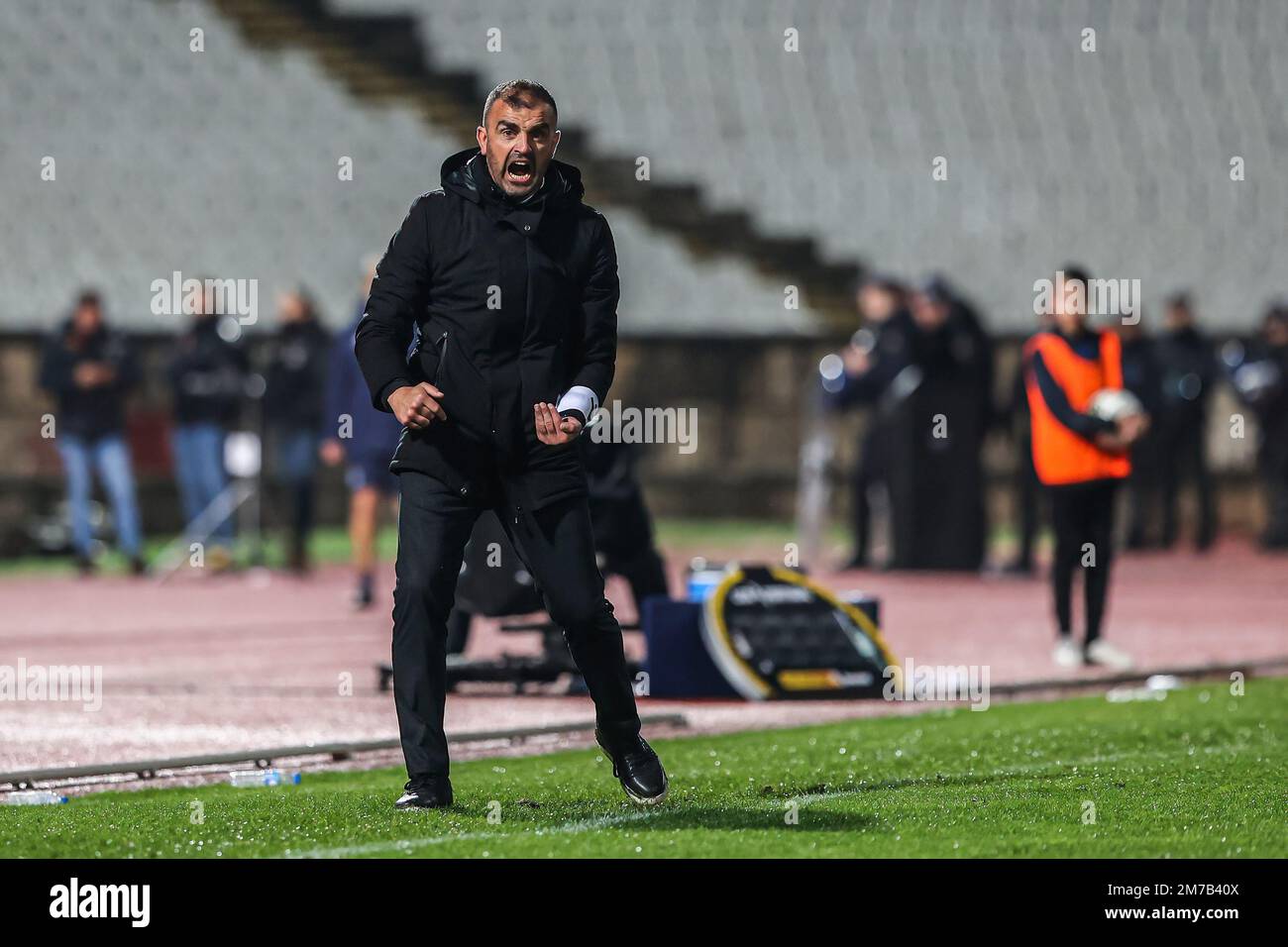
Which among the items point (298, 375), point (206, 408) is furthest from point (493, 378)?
point (206, 408)

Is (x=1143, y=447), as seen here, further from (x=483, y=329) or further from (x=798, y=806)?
(x=483, y=329)

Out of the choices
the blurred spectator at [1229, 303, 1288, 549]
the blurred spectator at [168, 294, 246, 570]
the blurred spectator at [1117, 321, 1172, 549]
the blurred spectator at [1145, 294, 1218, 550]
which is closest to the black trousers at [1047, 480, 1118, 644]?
the blurred spectator at [1117, 321, 1172, 549]

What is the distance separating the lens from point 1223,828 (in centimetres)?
698

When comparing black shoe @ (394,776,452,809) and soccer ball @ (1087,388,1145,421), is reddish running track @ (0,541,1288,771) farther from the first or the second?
black shoe @ (394,776,452,809)

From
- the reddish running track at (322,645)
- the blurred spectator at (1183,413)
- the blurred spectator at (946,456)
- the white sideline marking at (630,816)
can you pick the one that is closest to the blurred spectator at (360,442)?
the reddish running track at (322,645)

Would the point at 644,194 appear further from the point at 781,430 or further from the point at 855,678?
the point at 855,678

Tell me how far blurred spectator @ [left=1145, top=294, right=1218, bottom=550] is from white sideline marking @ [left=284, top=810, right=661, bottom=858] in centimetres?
1655

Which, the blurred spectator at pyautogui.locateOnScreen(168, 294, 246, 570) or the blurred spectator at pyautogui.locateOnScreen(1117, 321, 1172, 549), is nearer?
the blurred spectator at pyautogui.locateOnScreen(168, 294, 246, 570)

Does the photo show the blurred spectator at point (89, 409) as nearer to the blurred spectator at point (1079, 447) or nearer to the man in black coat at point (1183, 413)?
the man in black coat at point (1183, 413)

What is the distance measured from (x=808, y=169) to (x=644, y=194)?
78.3 inches

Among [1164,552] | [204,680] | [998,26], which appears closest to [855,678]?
[204,680]

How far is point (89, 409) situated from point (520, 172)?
46.2 feet

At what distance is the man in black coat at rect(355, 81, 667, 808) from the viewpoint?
7.01 metres

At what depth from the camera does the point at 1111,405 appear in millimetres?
12344
